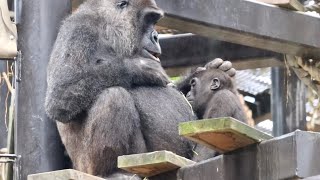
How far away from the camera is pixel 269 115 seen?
1105cm

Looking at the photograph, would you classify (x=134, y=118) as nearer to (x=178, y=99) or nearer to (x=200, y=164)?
(x=178, y=99)

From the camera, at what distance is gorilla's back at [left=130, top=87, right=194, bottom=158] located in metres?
6.68

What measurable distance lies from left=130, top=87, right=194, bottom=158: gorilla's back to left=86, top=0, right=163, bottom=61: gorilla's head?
277 millimetres

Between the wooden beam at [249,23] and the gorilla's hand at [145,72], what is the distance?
58 cm

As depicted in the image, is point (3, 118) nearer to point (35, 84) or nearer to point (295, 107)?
point (35, 84)

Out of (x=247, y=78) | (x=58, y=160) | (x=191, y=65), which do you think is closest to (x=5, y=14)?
(x=58, y=160)

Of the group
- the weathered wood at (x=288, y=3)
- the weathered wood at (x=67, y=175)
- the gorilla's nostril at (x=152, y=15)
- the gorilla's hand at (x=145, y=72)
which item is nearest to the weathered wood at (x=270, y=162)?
the weathered wood at (x=67, y=175)

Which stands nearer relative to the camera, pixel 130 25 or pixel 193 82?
pixel 130 25

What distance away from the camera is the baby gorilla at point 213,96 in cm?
689

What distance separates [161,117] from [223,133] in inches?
78.1

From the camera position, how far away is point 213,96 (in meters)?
7.10

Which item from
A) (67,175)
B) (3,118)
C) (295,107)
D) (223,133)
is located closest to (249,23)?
(295,107)

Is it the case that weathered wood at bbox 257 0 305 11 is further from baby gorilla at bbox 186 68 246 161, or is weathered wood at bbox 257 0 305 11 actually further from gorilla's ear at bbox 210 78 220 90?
gorilla's ear at bbox 210 78 220 90

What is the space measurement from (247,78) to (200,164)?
5.91 meters
